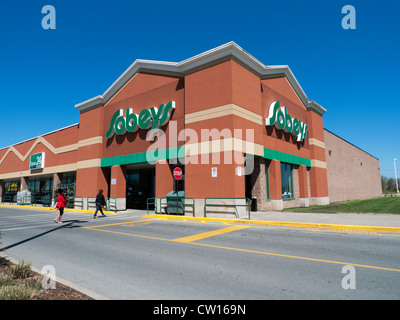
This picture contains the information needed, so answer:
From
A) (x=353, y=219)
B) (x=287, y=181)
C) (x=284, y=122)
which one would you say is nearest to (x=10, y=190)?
(x=287, y=181)

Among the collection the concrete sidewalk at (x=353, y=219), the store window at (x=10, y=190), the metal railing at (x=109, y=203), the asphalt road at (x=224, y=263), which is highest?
the store window at (x=10, y=190)

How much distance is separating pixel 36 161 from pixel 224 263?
35153 millimetres

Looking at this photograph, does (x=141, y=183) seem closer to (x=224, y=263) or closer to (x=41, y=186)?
(x=41, y=186)

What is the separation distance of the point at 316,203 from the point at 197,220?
15.9 metres

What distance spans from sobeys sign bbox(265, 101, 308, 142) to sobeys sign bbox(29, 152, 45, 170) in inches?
1106

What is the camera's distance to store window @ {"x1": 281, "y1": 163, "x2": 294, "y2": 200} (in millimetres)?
22750

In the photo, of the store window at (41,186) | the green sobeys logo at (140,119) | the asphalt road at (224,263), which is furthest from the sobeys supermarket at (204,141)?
the asphalt road at (224,263)

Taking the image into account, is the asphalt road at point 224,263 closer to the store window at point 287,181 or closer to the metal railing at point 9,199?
the store window at point 287,181

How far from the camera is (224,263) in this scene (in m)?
6.14

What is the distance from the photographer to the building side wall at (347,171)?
3117 cm

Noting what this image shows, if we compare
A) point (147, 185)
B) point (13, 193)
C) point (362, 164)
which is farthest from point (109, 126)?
point (362, 164)

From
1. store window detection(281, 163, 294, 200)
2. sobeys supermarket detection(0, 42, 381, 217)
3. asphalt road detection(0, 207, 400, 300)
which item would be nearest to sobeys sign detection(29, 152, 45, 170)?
sobeys supermarket detection(0, 42, 381, 217)

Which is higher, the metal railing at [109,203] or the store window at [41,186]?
the store window at [41,186]

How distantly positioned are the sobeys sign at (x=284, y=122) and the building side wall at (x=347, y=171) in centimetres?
736
